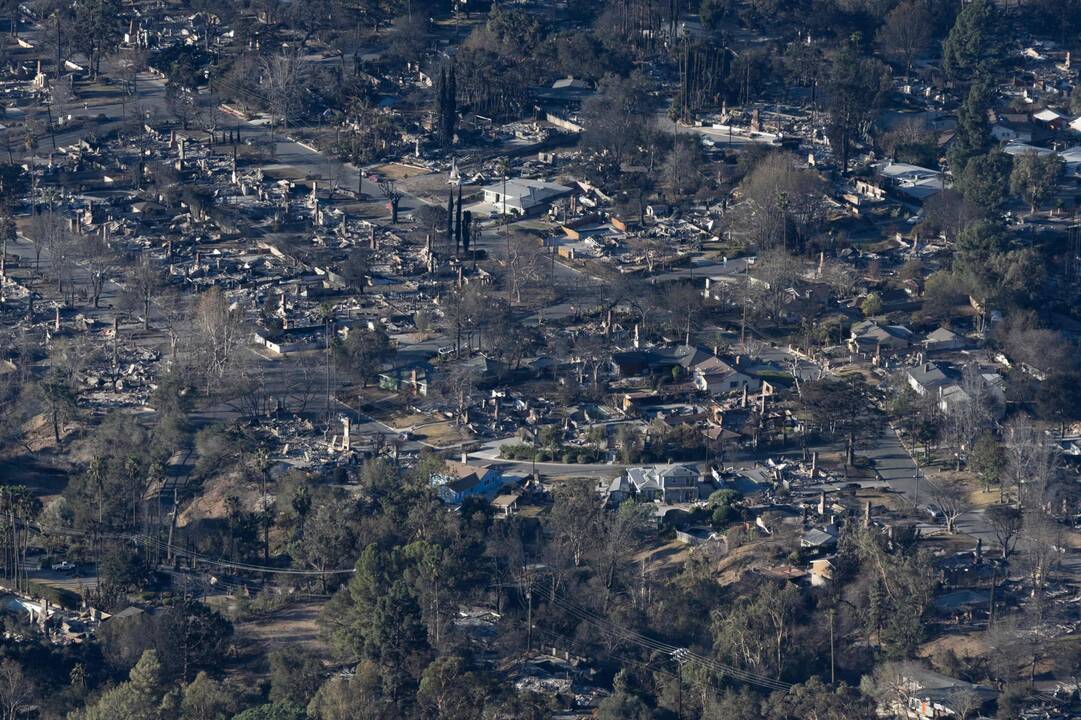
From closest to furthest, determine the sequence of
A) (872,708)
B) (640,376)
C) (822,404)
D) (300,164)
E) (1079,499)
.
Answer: (872,708), (1079,499), (822,404), (640,376), (300,164)

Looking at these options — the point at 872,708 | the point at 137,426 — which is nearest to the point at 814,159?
the point at 137,426

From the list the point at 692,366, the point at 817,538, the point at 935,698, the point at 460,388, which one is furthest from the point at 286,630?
the point at 692,366

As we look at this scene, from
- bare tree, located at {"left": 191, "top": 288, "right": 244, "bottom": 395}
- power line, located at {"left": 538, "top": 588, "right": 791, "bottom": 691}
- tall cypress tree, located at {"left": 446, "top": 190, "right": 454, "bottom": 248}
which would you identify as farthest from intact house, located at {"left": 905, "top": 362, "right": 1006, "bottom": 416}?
bare tree, located at {"left": 191, "top": 288, "right": 244, "bottom": 395}

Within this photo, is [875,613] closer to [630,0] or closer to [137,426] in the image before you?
[137,426]

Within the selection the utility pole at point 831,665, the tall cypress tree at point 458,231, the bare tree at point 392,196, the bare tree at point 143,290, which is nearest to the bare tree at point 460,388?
the bare tree at point 143,290

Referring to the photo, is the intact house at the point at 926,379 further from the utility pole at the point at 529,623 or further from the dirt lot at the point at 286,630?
the dirt lot at the point at 286,630
